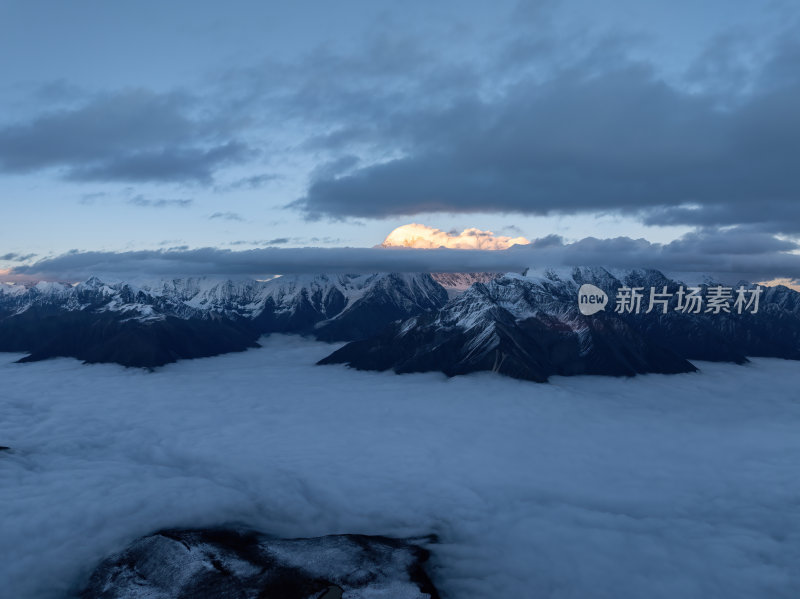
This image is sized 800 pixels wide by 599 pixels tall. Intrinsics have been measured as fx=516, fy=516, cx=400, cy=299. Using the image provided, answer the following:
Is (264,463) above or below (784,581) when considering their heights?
below

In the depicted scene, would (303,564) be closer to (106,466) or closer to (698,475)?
(106,466)

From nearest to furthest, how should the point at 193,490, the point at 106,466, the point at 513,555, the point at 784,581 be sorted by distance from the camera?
the point at 784,581
the point at 513,555
the point at 193,490
the point at 106,466

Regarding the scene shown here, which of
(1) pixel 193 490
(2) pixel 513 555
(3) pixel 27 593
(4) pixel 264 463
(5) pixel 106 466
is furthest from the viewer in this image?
(4) pixel 264 463

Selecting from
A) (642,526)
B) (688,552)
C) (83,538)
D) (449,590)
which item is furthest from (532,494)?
(83,538)

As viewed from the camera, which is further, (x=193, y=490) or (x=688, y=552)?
(x=193, y=490)

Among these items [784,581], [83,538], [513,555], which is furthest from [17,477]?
[784,581]

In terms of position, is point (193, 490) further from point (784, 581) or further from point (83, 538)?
point (784, 581)
